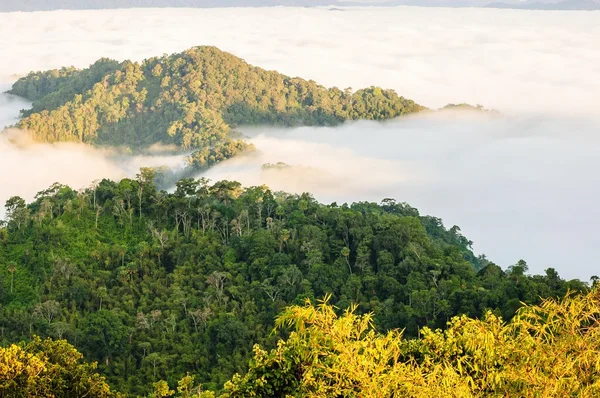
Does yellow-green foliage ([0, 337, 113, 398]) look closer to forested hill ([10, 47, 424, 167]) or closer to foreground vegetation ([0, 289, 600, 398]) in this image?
foreground vegetation ([0, 289, 600, 398])

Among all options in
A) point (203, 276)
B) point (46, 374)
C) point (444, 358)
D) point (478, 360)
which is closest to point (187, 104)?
point (203, 276)

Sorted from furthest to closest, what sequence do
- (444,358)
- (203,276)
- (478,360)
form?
(203,276) → (444,358) → (478,360)

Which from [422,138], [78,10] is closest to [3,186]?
[422,138]

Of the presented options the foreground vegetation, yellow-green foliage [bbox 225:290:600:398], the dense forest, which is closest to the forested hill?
the dense forest

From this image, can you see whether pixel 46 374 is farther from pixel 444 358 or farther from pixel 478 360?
pixel 478 360

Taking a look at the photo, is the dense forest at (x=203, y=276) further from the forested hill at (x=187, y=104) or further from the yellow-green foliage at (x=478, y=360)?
the forested hill at (x=187, y=104)

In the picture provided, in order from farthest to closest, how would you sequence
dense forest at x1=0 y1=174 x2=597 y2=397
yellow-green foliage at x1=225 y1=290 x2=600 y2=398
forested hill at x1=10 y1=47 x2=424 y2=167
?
forested hill at x1=10 y1=47 x2=424 y2=167
dense forest at x1=0 y1=174 x2=597 y2=397
yellow-green foliage at x1=225 y1=290 x2=600 y2=398
